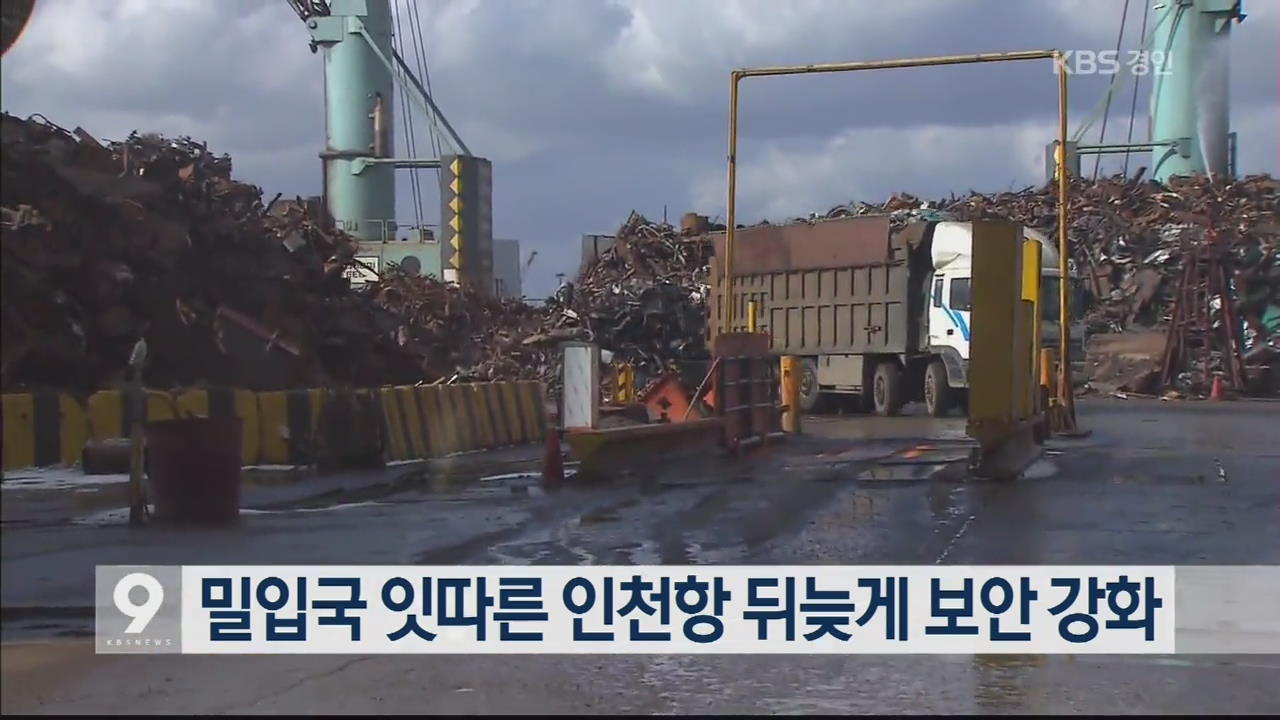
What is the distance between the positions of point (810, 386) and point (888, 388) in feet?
6.88

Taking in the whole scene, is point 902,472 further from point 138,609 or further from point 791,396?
point 138,609

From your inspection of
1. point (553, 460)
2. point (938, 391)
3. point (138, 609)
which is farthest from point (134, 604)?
point (938, 391)

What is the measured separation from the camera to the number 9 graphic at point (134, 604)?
5.81 m

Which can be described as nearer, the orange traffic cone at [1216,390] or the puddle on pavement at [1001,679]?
the puddle on pavement at [1001,679]

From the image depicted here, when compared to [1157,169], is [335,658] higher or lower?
lower

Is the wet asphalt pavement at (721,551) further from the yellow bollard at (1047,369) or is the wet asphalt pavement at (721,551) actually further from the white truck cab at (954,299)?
the white truck cab at (954,299)

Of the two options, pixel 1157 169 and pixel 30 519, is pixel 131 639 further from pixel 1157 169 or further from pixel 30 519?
pixel 1157 169

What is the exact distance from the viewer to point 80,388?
20.6ft

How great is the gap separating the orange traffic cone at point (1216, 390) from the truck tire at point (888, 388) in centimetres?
923

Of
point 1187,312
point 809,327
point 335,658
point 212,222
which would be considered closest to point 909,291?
point 809,327

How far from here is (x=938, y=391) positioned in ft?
80.9

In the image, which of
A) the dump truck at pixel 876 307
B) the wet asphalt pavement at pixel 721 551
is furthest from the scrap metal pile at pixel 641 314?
the wet asphalt pavement at pixel 721 551

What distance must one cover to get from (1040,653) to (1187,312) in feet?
93.6
